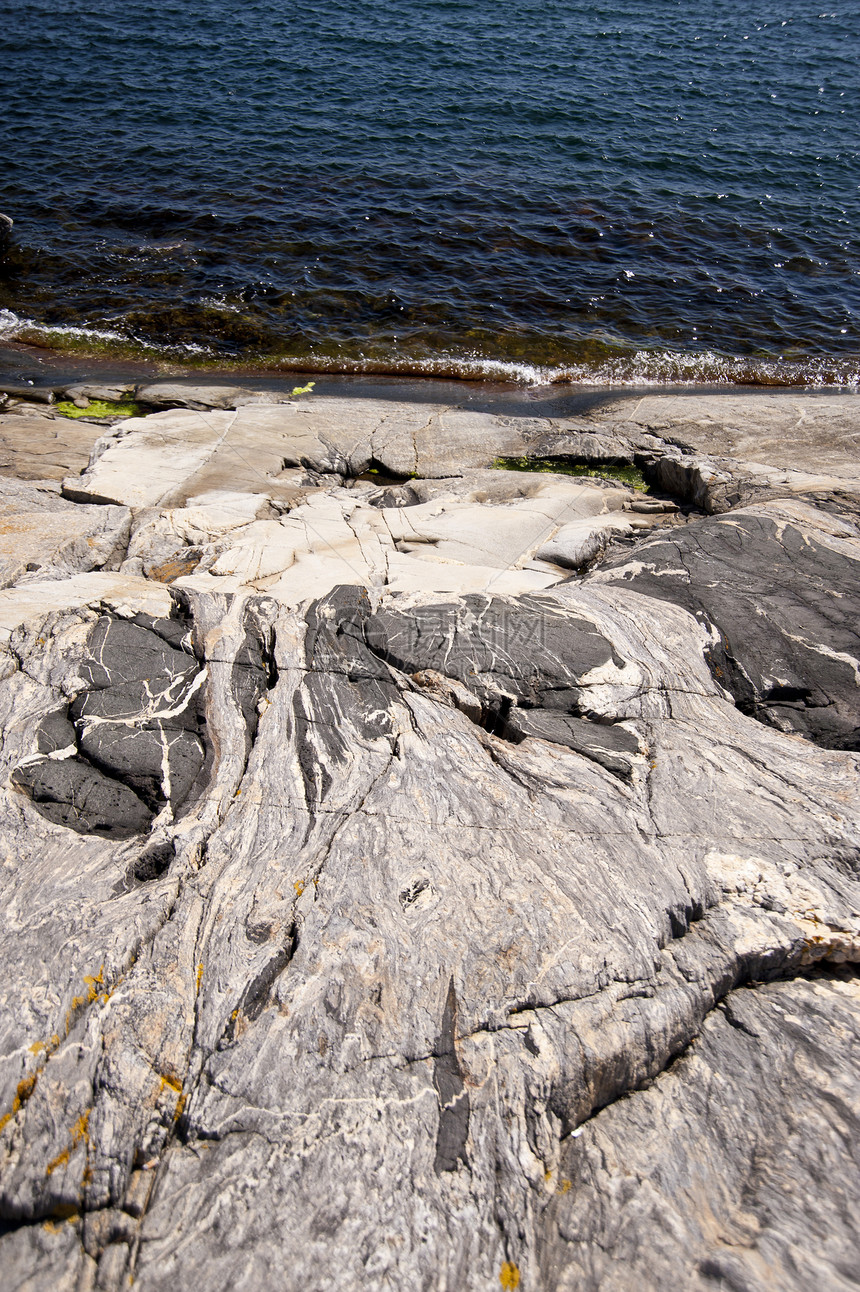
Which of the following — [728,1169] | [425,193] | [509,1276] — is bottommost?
[509,1276]

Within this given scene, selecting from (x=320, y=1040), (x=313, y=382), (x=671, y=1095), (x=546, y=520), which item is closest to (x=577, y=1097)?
(x=671, y=1095)

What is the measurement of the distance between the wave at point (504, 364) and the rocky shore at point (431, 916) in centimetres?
818

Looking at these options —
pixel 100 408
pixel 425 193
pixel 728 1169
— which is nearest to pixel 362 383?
pixel 100 408

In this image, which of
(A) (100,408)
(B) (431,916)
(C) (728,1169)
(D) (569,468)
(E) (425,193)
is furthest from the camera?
(E) (425,193)

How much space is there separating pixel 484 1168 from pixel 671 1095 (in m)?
0.93

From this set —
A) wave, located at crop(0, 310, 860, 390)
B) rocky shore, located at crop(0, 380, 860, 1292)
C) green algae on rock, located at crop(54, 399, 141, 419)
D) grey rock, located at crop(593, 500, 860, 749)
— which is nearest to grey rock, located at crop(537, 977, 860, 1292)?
rocky shore, located at crop(0, 380, 860, 1292)

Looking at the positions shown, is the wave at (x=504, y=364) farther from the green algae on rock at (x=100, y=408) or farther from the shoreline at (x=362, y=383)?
the green algae on rock at (x=100, y=408)

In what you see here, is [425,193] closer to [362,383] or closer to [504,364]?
[504,364]

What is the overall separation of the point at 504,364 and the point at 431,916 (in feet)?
42.7

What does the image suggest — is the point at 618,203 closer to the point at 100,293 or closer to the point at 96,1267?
the point at 100,293

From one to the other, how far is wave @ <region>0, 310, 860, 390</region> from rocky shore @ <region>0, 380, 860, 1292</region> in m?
8.18

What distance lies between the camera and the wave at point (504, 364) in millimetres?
14133

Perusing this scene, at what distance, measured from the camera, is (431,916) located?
3701mm

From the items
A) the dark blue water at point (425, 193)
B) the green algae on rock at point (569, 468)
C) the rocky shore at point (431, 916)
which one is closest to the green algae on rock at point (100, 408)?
the dark blue water at point (425, 193)
